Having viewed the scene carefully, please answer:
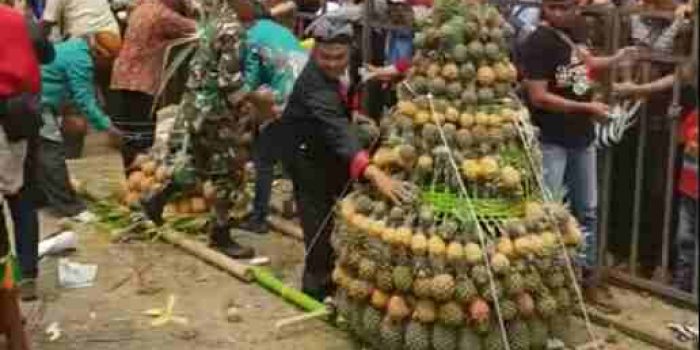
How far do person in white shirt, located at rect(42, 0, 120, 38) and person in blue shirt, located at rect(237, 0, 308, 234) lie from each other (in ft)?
4.19

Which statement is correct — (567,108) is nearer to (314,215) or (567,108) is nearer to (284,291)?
(314,215)

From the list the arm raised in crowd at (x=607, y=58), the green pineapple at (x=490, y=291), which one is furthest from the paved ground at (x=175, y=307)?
the arm raised in crowd at (x=607, y=58)

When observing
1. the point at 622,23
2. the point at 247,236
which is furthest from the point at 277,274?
the point at 622,23

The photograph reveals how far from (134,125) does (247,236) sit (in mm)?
1576

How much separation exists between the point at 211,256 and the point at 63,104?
1.96 m

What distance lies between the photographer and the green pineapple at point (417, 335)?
18.5 ft

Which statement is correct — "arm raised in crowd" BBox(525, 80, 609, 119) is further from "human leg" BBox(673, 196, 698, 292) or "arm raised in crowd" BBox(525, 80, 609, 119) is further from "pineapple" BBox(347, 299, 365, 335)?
"pineapple" BBox(347, 299, 365, 335)

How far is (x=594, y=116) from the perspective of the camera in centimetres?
650

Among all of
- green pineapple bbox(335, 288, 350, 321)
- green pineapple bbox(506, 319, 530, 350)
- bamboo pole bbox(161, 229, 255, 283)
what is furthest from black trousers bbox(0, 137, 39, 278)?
green pineapple bbox(506, 319, 530, 350)

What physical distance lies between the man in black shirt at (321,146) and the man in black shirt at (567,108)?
1054 millimetres

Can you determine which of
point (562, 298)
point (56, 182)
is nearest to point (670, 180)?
point (562, 298)

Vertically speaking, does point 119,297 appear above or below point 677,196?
below

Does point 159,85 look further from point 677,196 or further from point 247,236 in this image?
point 677,196

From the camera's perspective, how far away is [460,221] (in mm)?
5586
